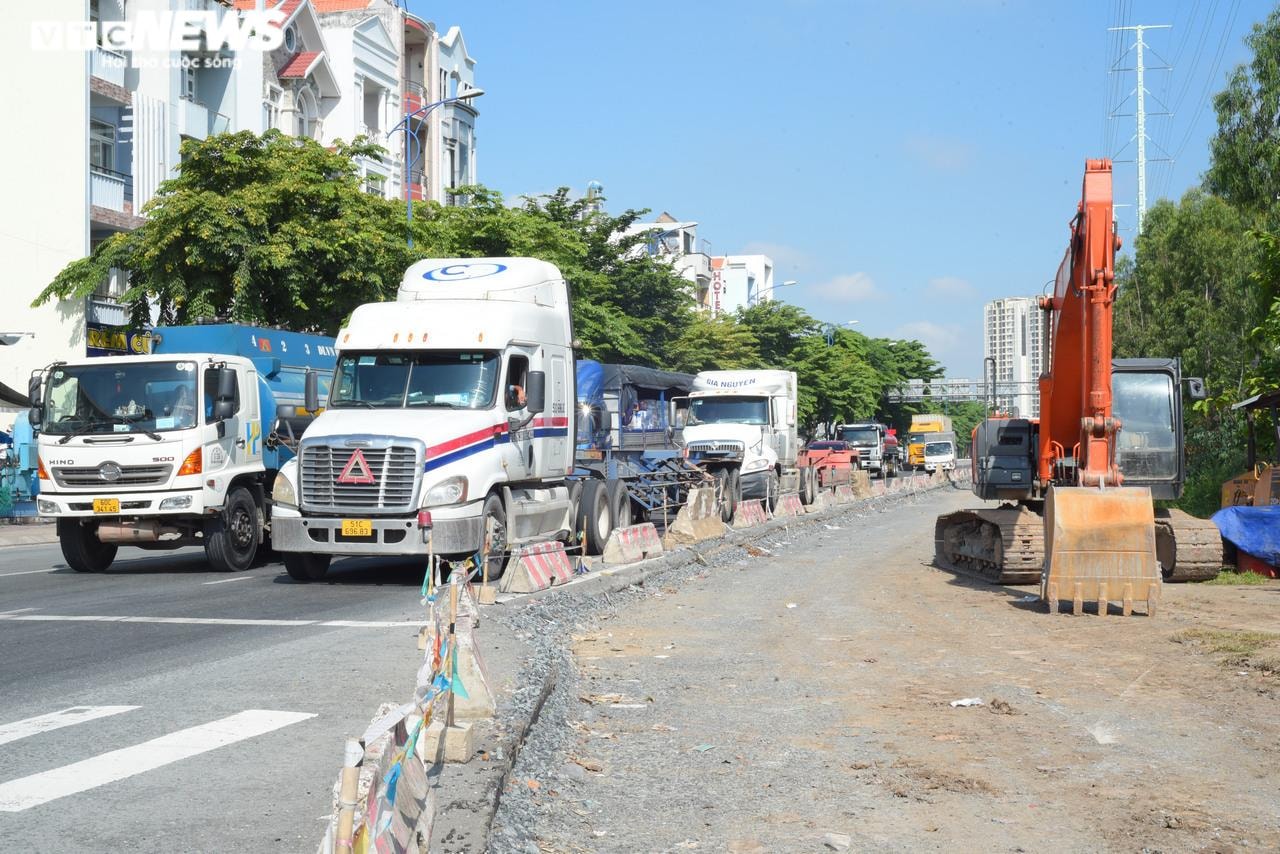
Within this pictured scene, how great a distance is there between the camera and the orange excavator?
1421 cm

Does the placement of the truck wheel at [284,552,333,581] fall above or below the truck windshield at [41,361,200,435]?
below

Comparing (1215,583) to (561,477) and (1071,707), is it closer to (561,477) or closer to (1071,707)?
(561,477)

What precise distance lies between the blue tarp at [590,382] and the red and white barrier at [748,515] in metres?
3.96

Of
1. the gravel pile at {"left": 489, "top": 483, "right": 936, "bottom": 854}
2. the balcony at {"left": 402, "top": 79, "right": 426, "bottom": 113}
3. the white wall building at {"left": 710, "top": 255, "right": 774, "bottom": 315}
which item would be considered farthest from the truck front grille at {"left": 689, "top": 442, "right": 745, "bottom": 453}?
Result: the white wall building at {"left": 710, "top": 255, "right": 774, "bottom": 315}

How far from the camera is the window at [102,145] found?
115ft

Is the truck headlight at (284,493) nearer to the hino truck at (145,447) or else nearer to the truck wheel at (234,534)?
the hino truck at (145,447)

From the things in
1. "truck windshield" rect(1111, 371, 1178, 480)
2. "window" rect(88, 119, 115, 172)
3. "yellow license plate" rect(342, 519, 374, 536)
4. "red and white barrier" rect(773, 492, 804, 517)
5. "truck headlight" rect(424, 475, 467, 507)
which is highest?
"window" rect(88, 119, 115, 172)

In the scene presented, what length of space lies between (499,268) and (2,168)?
66.8 ft

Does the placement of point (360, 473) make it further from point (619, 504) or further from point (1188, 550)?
point (1188, 550)

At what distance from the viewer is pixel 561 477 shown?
18.1 meters

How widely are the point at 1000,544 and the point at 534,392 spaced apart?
6424 millimetres

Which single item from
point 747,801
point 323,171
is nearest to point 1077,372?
point 747,801

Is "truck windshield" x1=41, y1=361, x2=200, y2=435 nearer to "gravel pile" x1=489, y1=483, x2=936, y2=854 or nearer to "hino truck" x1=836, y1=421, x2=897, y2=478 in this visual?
"gravel pile" x1=489, y1=483, x2=936, y2=854

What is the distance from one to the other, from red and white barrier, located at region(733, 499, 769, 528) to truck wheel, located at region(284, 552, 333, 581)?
12.1 meters
